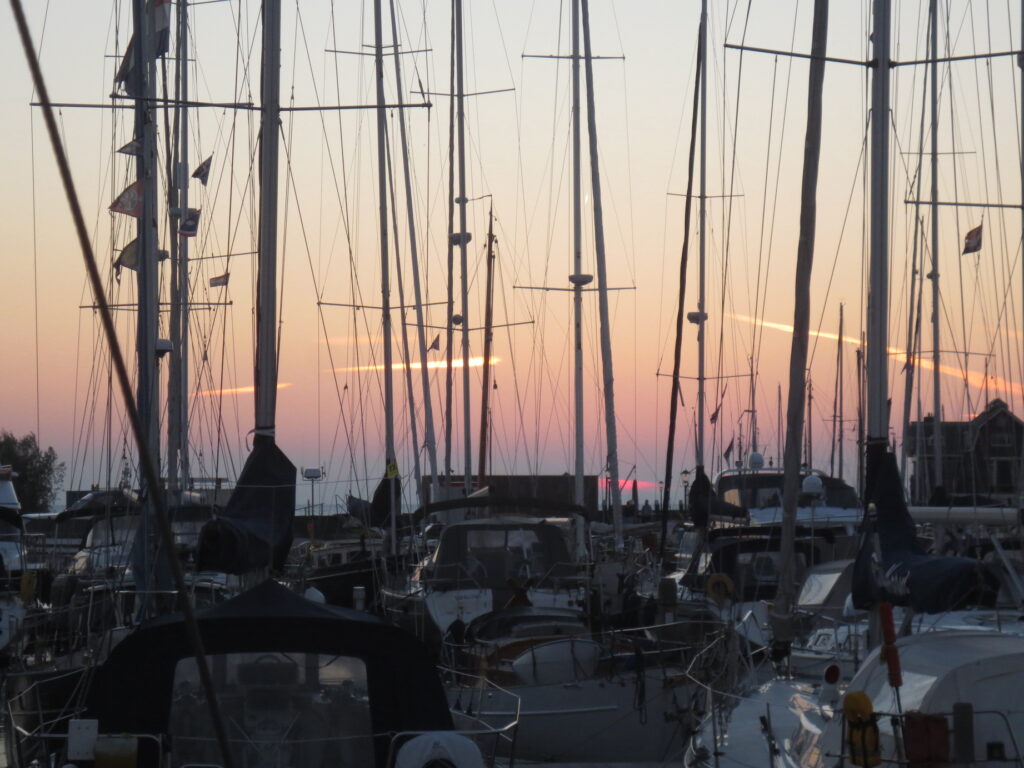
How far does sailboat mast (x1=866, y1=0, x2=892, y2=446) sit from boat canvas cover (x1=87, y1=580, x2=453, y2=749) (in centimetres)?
460

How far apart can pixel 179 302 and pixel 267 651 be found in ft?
50.6

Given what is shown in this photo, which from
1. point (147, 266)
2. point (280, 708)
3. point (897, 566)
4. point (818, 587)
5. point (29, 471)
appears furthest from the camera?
point (29, 471)

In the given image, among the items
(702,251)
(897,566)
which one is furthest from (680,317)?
(897,566)

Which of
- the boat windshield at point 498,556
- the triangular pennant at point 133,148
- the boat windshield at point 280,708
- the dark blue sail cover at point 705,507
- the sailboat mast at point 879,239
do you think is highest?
the triangular pennant at point 133,148

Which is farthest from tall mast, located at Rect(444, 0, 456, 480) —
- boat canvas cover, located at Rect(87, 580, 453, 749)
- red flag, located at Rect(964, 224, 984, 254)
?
boat canvas cover, located at Rect(87, 580, 453, 749)

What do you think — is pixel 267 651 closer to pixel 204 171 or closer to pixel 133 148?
pixel 133 148

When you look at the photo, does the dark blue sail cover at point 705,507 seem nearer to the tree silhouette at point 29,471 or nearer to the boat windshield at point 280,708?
the boat windshield at point 280,708

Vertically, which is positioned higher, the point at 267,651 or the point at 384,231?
the point at 384,231

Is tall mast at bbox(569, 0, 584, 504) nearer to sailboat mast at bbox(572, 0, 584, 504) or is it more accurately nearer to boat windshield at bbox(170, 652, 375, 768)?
sailboat mast at bbox(572, 0, 584, 504)

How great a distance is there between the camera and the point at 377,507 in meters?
22.2

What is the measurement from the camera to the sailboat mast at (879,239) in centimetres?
1152

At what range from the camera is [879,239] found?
12.0 meters

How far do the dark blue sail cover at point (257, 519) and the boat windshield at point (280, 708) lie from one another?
137cm

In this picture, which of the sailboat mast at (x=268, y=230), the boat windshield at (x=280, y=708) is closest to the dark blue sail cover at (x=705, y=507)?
the sailboat mast at (x=268, y=230)
